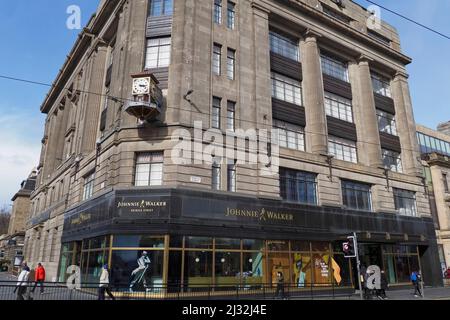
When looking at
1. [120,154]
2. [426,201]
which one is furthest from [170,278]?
[426,201]

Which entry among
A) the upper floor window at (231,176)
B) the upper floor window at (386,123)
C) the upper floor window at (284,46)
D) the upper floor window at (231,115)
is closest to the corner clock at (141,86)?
the upper floor window at (231,115)

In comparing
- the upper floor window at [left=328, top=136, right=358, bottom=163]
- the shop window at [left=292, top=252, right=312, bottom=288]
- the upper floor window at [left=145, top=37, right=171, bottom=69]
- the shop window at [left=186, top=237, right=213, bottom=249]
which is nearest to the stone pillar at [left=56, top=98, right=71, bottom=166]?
the upper floor window at [left=145, top=37, right=171, bottom=69]

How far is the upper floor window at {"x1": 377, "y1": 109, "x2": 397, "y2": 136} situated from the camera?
36719 millimetres

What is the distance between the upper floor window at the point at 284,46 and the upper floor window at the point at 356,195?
12160mm

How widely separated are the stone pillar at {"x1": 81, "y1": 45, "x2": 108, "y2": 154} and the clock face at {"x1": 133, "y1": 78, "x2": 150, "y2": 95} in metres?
10.4

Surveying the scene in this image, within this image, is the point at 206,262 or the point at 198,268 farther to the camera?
the point at 206,262

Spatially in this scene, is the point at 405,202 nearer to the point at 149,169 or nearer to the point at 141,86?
→ the point at 149,169

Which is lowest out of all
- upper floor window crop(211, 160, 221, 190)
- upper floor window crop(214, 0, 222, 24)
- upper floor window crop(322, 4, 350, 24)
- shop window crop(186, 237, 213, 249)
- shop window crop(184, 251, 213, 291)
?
shop window crop(184, 251, 213, 291)

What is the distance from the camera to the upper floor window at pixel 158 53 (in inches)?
978

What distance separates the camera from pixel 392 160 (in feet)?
119

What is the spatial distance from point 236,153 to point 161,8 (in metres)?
12.2

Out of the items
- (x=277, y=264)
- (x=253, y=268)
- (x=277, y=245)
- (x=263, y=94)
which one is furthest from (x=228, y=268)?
(x=263, y=94)

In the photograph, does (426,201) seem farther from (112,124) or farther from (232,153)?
(112,124)

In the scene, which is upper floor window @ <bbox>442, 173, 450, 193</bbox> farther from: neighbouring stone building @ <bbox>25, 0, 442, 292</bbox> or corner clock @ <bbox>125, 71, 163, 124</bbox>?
corner clock @ <bbox>125, 71, 163, 124</bbox>
